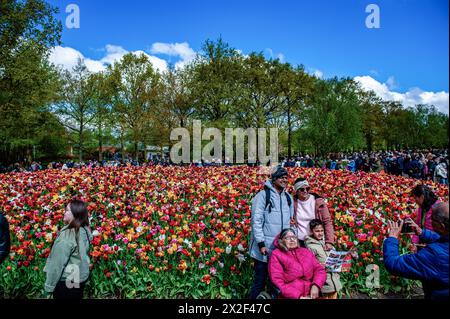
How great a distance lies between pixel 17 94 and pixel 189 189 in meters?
14.7

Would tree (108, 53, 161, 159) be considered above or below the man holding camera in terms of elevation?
above

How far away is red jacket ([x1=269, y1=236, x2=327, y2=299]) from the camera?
12.7ft

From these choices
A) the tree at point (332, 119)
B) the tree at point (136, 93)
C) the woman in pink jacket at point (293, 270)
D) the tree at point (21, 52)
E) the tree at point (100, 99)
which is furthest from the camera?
the tree at point (100, 99)

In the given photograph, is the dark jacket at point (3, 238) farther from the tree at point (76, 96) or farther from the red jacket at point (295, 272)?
the tree at point (76, 96)

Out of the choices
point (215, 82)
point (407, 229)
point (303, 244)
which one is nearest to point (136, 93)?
point (215, 82)

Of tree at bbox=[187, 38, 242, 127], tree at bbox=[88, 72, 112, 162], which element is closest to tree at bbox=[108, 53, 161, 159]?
tree at bbox=[88, 72, 112, 162]

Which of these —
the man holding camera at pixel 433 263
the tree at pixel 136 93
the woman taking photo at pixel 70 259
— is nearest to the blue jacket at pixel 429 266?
the man holding camera at pixel 433 263

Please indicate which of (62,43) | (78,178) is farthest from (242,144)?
(78,178)

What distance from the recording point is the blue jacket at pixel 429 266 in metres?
2.93

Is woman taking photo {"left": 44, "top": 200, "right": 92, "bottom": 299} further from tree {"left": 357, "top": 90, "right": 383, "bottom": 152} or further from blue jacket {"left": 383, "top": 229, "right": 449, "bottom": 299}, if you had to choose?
tree {"left": 357, "top": 90, "right": 383, "bottom": 152}

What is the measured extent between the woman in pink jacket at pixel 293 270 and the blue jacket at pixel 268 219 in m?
0.28
